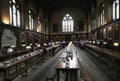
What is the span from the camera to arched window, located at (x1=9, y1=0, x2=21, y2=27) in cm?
1476

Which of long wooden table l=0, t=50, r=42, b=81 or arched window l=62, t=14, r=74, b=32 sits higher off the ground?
arched window l=62, t=14, r=74, b=32

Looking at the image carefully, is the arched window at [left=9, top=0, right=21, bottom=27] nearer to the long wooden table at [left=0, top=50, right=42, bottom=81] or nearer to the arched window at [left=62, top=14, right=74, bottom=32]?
the long wooden table at [left=0, top=50, right=42, bottom=81]

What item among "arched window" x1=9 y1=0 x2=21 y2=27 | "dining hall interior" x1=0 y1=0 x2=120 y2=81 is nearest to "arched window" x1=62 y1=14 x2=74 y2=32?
"dining hall interior" x1=0 y1=0 x2=120 y2=81

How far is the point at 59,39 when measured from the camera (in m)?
34.1

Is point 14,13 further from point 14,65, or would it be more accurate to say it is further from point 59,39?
point 59,39

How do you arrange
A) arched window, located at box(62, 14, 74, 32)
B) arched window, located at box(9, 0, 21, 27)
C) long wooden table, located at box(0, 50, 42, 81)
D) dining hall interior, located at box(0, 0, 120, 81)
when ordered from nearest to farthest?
long wooden table, located at box(0, 50, 42, 81) → dining hall interior, located at box(0, 0, 120, 81) → arched window, located at box(9, 0, 21, 27) → arched window, located at box(62, 14, 74, 32)

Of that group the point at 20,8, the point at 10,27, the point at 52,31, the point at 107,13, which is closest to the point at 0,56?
the point at 10,27

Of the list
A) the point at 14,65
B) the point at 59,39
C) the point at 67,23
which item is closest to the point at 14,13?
the point at 14,65

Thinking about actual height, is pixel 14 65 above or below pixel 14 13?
below

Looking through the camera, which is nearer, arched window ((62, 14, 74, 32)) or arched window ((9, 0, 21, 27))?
arched window ((9, 0, 21, 27))

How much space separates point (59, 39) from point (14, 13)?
19.3 meters

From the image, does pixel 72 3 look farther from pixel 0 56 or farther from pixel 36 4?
pixel 0 56

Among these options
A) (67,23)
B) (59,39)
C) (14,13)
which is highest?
(67,23)

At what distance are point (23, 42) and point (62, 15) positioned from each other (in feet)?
63.6
